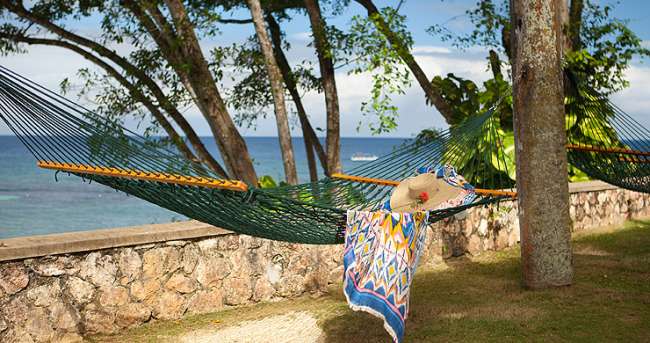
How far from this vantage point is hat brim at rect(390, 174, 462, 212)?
330 centimetres

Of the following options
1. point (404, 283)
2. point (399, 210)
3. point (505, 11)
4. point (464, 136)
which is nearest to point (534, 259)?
point (464, 136)

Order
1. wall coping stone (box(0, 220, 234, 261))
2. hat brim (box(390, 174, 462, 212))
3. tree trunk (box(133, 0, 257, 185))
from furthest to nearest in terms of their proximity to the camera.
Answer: tree trunk (box(133, 0, 257, 185)) → wall coping stone (box(0, 220, 234, 261)) → hat brim (box(390, 174, 462, 212))

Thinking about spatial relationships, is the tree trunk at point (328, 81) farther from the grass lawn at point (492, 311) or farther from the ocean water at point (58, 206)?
the ocean water at point (58, 206)

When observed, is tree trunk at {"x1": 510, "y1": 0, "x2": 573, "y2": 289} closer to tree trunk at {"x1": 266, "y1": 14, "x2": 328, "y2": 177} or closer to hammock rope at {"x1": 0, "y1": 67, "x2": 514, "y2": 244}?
hammock rope at {"x1": 0, "y1": 67, "x2": 514, "y2": 244}

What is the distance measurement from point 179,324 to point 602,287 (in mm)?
2259

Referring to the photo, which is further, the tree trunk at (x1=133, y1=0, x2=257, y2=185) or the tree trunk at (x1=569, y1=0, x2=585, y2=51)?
the tree trunk at (x1=569, y1=0, x2=585, y2=51)

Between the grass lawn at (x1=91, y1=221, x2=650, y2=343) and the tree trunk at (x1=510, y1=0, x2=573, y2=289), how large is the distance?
0.23 metres

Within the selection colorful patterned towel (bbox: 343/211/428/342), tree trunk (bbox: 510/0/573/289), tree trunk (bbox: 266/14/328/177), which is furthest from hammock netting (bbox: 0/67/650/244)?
tree trunk (bbox: 266/14/328/177)

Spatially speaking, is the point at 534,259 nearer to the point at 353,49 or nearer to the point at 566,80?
the point at 566,80

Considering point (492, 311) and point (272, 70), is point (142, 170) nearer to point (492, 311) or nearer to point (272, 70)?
point (492, 311)

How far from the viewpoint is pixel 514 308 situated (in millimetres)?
3787

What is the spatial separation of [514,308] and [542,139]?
0.88 metres

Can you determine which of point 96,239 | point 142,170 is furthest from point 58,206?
point 142,170

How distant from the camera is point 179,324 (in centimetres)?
384
